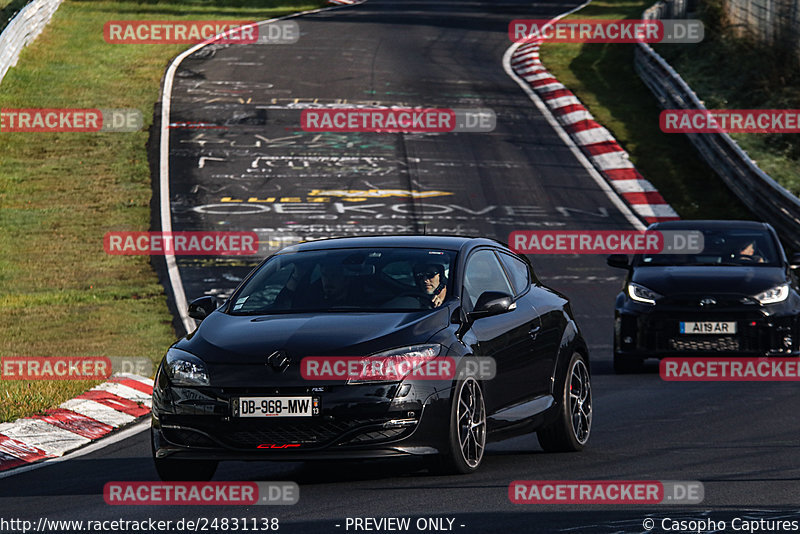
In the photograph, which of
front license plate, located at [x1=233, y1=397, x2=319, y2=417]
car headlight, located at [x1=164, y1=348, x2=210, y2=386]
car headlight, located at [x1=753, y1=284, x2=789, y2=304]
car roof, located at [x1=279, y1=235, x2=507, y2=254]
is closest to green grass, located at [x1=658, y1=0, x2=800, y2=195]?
car headlight, located at [x1=753, y1=284, x2=789, y2=304]

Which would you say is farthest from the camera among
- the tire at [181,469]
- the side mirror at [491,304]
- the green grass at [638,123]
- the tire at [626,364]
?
the green grass at [638,123]

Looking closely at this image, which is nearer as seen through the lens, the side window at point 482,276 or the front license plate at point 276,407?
the front license plate at point 276,407

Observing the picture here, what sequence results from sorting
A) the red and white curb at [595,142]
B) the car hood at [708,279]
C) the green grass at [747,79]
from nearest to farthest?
the car hood at [708,279] < the red and white curb at [595,142] < the green grass at [747,79]

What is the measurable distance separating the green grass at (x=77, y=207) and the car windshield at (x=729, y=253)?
5853mm

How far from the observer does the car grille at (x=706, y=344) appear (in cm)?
1537

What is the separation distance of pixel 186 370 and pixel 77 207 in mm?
19029

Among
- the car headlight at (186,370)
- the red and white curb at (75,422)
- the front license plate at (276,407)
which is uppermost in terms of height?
the car headlight at (186,370)

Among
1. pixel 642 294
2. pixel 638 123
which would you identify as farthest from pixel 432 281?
pixel 638 123

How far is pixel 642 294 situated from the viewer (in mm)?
15773

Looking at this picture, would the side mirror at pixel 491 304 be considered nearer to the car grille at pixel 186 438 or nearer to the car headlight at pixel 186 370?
the car headlight at pixel 186 370

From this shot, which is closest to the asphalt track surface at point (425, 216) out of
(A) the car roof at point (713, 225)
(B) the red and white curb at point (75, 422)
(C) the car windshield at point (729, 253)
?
(B) the red and white curb at point (75, 422)

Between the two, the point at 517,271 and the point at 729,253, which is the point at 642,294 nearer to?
the point at 729,253

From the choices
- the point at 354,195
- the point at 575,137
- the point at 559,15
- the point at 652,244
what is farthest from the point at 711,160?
the point at 559,15

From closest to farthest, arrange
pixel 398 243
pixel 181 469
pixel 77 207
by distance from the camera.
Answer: pixel 181 469 → pixel 398 243 → pixel 77 207
